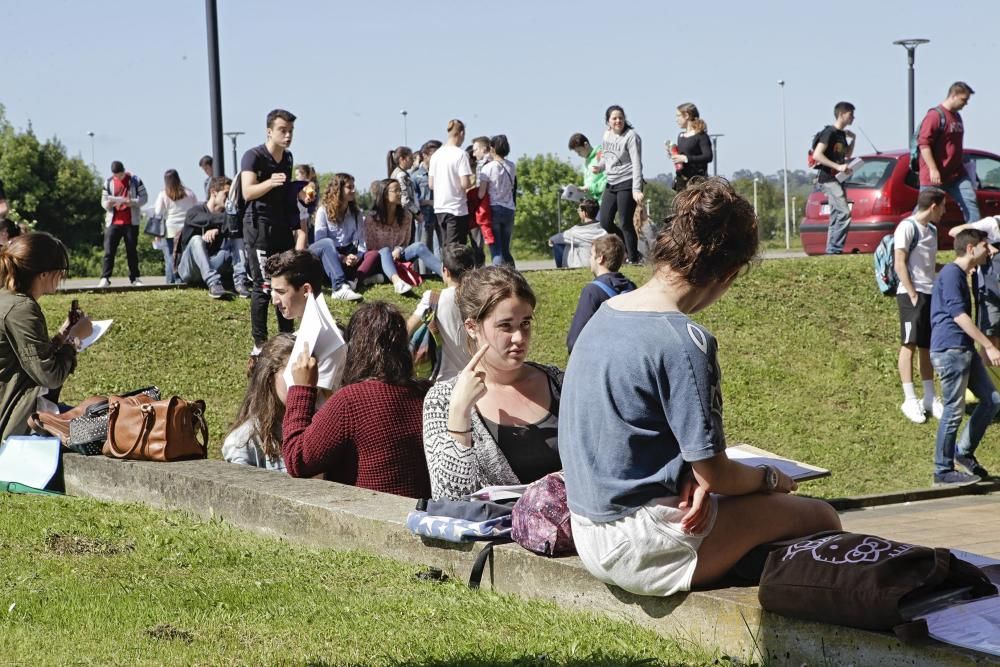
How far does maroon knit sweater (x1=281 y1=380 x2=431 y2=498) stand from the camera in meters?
6.26

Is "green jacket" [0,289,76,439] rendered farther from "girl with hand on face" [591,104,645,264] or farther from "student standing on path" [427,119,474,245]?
"girl with hand on face" [591,104,645,264]

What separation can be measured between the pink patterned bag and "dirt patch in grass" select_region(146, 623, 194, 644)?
4.08 feet

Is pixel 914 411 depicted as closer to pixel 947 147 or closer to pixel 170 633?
pixel 947 147

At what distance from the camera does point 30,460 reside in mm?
8430

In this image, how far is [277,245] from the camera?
40.3ft

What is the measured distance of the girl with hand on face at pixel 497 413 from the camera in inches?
216

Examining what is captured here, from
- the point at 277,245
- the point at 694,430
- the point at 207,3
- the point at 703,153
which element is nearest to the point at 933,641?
the point at 694,430

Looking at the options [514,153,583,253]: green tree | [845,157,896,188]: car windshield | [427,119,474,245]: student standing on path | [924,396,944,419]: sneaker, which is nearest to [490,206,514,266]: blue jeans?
[427,119,474,245]: student standing on path

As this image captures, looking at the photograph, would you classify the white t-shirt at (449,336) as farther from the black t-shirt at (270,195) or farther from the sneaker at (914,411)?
the sneaker at (914,411)

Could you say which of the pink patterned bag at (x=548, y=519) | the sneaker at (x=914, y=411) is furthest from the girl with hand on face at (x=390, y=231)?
the pink patterned bag at (x=548, y=519)

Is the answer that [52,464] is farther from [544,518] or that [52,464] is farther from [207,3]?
[207,3]

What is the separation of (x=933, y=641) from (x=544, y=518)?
5.24 ft

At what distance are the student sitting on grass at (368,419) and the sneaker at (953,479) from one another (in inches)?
222

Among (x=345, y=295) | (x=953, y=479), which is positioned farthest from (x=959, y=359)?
(x=345, y=295)
